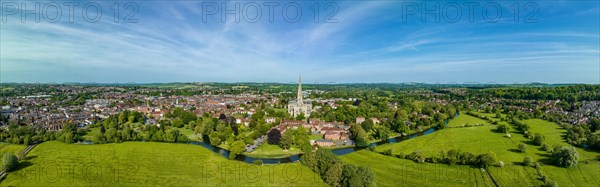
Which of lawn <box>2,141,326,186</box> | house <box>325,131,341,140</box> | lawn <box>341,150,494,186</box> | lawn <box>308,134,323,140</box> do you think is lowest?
lawn <box>341,150,494,186</box>

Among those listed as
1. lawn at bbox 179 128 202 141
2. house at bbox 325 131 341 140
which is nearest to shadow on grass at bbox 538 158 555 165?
house at bbox 325 131 341 140

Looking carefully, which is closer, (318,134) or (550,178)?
(550,178)

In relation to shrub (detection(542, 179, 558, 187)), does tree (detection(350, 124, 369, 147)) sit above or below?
above

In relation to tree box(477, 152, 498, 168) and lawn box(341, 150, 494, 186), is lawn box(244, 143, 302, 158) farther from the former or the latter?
tree box(477, 152, 498, 168)

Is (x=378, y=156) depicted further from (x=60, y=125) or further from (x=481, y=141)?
(x=60, y=125)

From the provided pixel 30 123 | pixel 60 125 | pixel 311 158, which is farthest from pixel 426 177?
pixel 30 123

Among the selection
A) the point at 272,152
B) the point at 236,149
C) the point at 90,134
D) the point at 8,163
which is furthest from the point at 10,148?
the point at 272,152

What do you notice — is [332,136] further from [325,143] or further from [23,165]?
[23,165]
